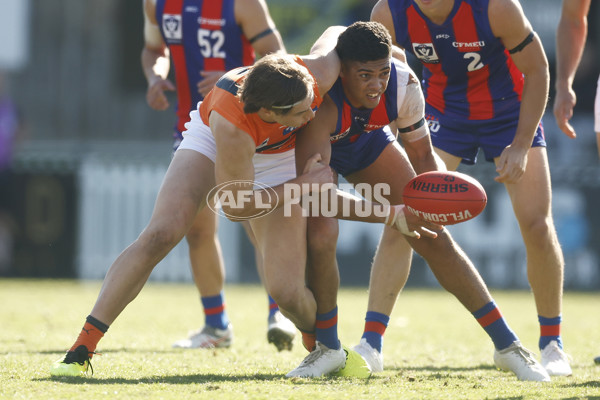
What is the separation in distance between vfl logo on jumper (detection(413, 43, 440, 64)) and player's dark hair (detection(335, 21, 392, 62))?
928mm

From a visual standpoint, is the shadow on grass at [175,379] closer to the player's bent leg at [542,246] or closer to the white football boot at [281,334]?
the white football boot at [281,334]

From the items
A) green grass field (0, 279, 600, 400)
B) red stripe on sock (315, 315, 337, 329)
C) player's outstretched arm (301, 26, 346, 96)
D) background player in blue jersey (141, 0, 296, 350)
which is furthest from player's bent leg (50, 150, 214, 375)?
background player in blue jersey (141, 0, 296, 350)

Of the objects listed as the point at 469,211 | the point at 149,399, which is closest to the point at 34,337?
the point at 149,399

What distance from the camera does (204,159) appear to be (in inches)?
191

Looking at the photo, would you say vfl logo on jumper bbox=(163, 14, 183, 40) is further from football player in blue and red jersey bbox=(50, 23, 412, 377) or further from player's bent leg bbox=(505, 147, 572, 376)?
player's bent leg bbox=(505, 147, 572, 376)

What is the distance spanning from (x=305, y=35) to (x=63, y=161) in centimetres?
386

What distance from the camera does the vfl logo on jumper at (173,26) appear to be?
6543mm

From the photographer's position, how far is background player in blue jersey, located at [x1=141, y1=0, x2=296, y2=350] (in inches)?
252

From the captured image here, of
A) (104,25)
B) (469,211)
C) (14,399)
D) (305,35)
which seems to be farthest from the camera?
(104,25)

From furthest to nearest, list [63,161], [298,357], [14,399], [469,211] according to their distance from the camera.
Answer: [63,161] < [298,357] < [469,211] < [14,399]

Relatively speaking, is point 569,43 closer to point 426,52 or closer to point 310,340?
point 426,52

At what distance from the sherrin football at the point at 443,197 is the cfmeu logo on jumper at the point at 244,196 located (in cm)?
69

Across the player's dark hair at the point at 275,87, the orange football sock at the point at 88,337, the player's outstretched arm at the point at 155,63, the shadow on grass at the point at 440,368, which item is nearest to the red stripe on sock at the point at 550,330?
the shadow on grass at the point at 440,368

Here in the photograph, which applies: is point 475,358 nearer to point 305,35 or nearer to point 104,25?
point 305,35
